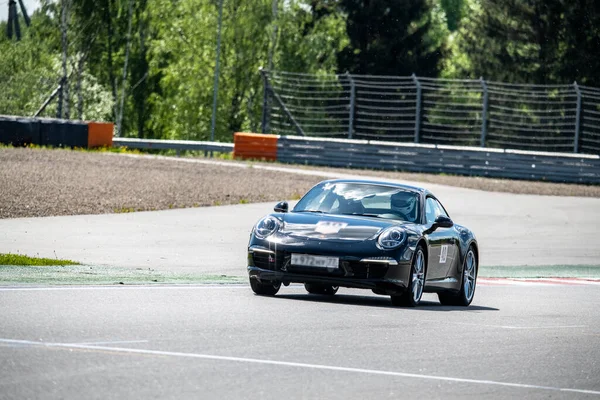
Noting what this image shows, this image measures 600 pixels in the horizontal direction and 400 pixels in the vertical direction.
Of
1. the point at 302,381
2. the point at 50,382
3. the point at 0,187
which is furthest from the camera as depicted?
the point at 0,187

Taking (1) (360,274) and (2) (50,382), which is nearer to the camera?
(2) (50,382)

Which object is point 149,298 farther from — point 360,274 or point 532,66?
point 532,66

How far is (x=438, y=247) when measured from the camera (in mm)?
14008

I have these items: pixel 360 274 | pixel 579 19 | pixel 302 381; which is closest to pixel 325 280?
pixel 360 274

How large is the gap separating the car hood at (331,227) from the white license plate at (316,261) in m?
0.20

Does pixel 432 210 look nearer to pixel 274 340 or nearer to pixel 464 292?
pixel 464 292

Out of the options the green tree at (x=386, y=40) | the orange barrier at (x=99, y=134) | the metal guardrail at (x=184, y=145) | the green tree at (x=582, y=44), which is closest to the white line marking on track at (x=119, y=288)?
the orange barrier at (x=99, y=134)

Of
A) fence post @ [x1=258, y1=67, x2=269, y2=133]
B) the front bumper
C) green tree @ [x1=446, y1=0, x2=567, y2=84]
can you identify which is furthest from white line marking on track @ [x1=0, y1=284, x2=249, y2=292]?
green tree @ [x1=446, y1=0, x2=567, y2=84]

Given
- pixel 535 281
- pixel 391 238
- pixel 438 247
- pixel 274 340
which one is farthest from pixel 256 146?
pixel 274 340

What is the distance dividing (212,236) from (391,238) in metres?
8.26

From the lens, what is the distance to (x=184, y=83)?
7750 centimetres

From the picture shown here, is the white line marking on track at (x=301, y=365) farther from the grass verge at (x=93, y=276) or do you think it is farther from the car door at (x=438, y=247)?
the car door at (x=438, y=247)

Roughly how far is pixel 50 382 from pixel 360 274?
566 centimetres

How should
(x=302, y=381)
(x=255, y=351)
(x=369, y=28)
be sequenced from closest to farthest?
(x=302, y=381)
(x=255, y=351)
(x=369, y=28)
